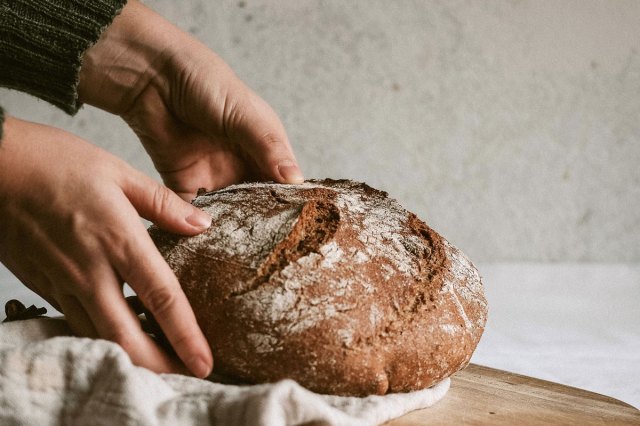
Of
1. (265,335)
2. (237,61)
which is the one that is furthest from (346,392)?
(237,61)

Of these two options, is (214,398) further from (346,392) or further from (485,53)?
(485,53)

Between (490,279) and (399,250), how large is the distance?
5.56 feet

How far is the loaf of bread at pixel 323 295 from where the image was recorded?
1.22 meters

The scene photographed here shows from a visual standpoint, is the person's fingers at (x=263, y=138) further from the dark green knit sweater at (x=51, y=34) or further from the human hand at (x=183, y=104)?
the dark green knit sweater at (x=51, y=34)

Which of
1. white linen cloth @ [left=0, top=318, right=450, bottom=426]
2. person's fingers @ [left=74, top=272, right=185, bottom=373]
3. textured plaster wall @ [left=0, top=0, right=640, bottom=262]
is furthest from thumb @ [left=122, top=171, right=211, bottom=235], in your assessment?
textured plaster wall @ [left=0, top=0, right=640, bottom=262]

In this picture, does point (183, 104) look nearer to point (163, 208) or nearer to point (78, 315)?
point (163, 208)

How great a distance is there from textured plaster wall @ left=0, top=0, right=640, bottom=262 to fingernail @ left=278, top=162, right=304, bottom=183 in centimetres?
151

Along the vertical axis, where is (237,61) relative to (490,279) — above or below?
above

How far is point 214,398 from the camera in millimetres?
1088

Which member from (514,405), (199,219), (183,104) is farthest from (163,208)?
(514,405)

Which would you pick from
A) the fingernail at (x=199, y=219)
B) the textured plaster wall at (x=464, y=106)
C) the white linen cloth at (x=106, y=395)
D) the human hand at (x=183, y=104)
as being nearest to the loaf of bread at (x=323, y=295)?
the fingernail at (x=199, y=219)

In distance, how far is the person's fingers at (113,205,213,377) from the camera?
3.93ft

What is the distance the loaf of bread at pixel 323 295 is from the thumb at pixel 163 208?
3 cm

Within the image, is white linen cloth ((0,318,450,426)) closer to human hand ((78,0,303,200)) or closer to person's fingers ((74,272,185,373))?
person's fingers ((74,272,185,373))
